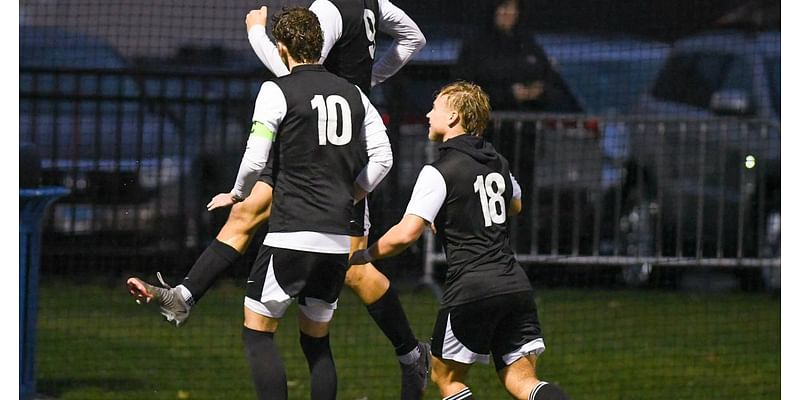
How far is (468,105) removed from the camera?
5.68 meters

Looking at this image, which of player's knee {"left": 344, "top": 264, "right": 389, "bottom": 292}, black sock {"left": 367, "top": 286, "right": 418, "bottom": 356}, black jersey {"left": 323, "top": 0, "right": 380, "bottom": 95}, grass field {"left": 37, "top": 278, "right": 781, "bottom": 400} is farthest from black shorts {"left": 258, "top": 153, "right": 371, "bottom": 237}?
grass field {"left": 37, "top": 278, "right": 781, "bottom": 400}

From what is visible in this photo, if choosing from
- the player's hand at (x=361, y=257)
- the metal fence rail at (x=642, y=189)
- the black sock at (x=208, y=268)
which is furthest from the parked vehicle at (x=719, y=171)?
the player's hand at (x=361, y=257)

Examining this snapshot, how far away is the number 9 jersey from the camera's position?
551 cm

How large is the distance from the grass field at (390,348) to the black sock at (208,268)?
1.76m

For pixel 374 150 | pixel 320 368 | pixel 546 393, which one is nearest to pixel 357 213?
pixel 374 150

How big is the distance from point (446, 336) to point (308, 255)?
0.67 meters

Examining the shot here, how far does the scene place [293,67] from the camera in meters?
5.50

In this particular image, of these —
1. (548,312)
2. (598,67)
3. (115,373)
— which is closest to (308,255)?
(115,373)

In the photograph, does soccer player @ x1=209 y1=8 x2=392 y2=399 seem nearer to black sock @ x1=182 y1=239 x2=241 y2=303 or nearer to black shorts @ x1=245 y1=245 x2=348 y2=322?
black shorts @ x1=245 y1=245 x2=348 y2=322

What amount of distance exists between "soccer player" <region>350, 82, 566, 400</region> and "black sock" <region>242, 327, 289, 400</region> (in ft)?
1.66

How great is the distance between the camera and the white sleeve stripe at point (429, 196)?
546cm

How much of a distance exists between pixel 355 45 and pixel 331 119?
843 mm
